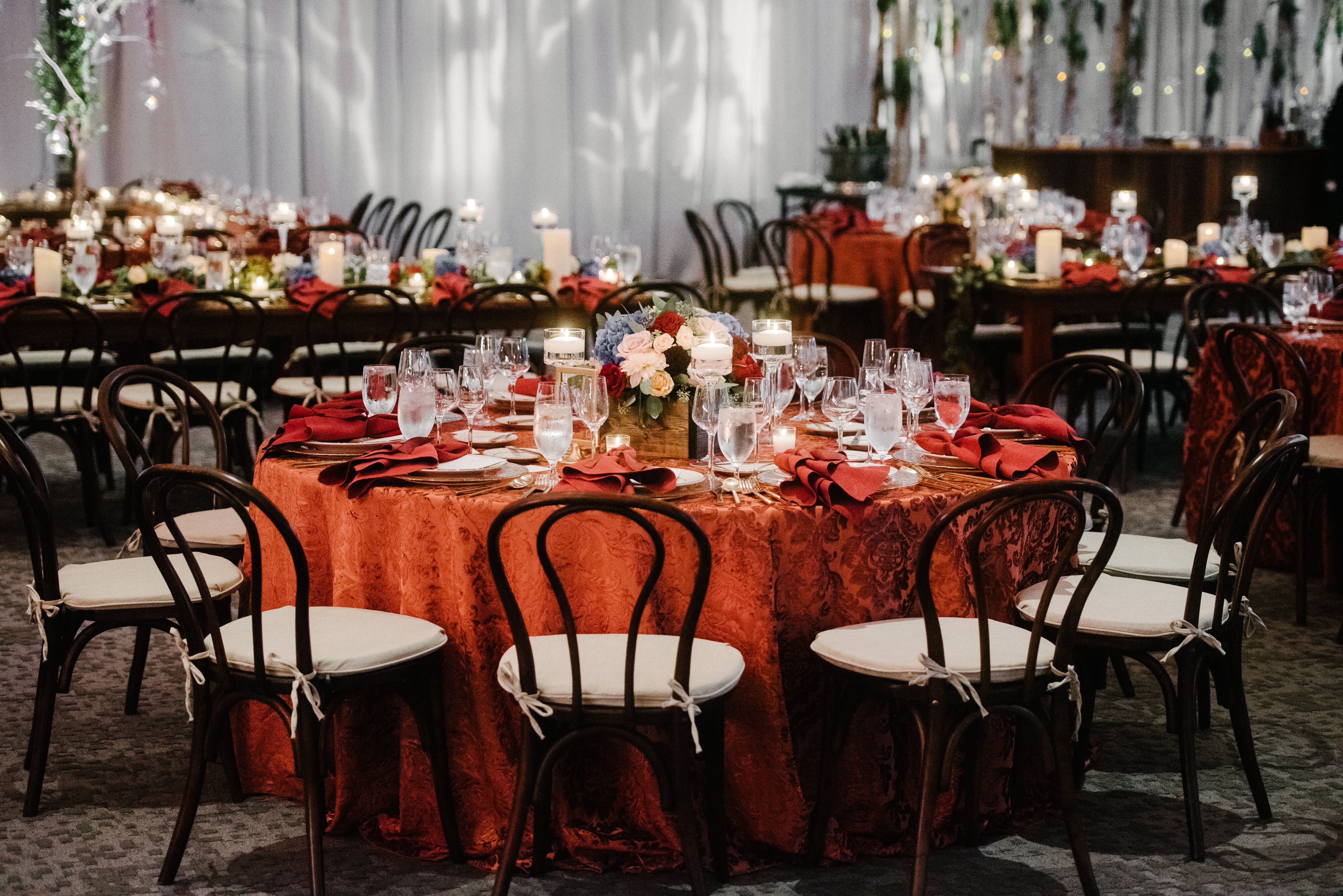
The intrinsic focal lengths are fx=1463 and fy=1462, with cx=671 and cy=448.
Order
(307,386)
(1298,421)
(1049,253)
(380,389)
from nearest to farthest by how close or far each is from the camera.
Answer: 1. (380,389)
2. (1298,421)
3. (307,386)
4. (1049,253)

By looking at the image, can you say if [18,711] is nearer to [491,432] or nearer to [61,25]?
[491,432]

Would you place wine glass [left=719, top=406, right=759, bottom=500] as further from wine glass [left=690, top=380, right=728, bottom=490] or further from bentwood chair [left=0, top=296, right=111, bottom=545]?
bentwood chair [left=0, top=296, right=111, bottom=545]

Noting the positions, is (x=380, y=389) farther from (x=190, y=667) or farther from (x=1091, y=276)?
(x=1091, y=276)

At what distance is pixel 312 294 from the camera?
521cm

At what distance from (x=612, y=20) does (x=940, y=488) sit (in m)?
8.39

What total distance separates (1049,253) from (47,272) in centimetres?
377

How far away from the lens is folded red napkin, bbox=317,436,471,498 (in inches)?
104

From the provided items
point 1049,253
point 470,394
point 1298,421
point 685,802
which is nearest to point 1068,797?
point 685,802

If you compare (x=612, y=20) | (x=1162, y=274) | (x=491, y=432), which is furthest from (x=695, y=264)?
(x=491, y=432)

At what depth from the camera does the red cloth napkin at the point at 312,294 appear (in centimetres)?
Answer: 514

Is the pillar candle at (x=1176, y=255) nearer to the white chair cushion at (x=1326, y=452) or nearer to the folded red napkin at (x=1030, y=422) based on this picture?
the white chair cushion at (x=1326, y=452)

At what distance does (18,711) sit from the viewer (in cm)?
337

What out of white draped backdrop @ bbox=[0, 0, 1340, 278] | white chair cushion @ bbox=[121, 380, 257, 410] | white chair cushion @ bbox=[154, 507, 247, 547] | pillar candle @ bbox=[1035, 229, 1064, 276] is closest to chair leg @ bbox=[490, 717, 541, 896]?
white chair cushion @ bbox=[154, 507, 247, 547]

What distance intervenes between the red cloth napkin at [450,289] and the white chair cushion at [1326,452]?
9.30 feet
